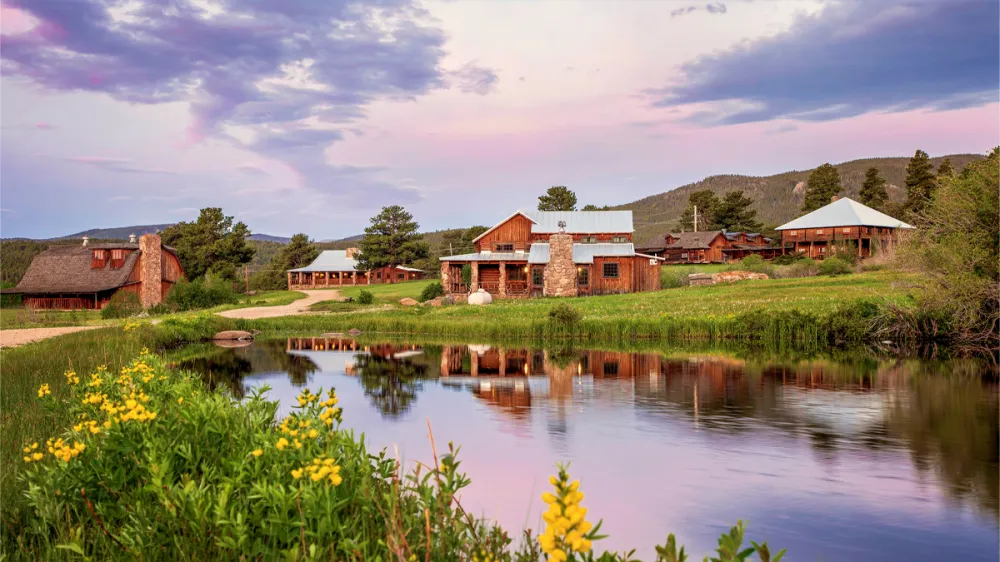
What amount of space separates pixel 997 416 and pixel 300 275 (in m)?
74.8

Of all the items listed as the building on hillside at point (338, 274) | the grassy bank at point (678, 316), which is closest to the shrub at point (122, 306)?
the grassy bank at point (678, 316)

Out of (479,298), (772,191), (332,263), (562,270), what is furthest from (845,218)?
(772,191)

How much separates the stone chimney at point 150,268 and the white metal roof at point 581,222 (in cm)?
2392

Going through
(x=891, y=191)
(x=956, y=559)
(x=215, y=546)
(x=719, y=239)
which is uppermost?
(x=891, y=191)

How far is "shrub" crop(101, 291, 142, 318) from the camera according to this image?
42500 mm

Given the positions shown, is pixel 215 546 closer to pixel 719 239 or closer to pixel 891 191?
pixel 719 239

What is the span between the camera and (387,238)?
74.2 m

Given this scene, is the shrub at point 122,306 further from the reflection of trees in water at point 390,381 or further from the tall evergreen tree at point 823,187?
the tall evergreen tree at point 823,187

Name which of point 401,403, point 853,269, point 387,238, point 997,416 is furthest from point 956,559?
point 387,238

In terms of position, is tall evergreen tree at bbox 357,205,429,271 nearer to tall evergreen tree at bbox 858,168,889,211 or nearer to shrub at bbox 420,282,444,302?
shrub at bbox 420,282,444,302

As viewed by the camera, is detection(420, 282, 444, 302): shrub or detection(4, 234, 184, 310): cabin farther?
detection(420, 282, 444, 302): shrub

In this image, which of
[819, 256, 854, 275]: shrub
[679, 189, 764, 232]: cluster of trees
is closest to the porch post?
[819, 256, 854, 275]: shrub

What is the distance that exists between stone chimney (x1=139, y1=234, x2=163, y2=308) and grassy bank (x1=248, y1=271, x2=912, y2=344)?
48.8 ft

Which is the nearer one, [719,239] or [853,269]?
[853,269]
